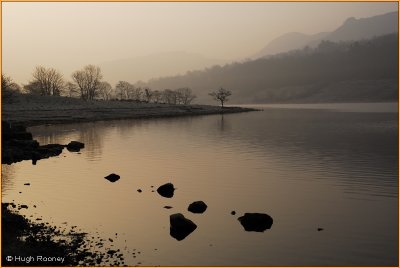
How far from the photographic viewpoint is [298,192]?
3994 centimetres

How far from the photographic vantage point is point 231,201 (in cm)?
3681

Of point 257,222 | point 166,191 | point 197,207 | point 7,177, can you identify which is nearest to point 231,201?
point 197,207

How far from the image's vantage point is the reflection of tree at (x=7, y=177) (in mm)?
42169

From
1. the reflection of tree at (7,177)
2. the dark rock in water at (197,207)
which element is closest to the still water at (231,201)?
the reflection of tree at (7,177)

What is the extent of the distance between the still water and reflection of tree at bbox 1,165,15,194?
133 millimetres

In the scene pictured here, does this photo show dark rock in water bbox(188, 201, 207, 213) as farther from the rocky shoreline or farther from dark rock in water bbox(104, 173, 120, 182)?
dark rock in water bbox(104, 173, 120, 182)

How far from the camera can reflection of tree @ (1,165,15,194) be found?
4217cm

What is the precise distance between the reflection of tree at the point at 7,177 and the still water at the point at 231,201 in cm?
13

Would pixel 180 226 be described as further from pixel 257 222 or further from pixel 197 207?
pixel 257 222

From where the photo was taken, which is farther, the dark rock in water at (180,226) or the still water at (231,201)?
the dark rock in water at (180,226)

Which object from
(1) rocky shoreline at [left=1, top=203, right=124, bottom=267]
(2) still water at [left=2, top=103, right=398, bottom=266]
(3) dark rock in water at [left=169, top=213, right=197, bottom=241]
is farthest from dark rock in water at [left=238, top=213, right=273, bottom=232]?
(1) rocky shoreline at [left=1, top=203, right=124, bottom=267]

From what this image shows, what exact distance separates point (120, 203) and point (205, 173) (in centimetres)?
1703

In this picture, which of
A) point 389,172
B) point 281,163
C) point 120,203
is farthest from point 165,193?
point 389,172

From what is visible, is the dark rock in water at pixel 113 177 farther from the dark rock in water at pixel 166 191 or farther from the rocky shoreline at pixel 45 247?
the rocky shoreline at pixel 45 247
